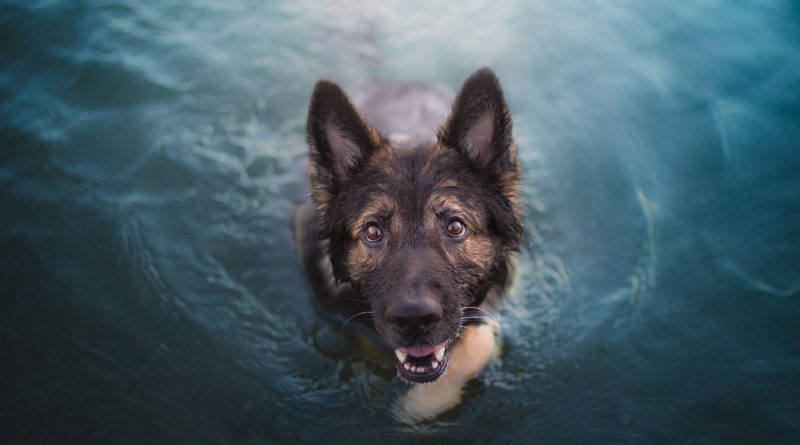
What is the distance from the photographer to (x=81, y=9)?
8023 millimetres

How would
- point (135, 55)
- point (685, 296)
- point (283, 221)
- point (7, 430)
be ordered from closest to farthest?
point (7, 430) → point (685, 296) → point (283, 221) → point (135, 55)

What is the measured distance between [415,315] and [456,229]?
31.4 inches

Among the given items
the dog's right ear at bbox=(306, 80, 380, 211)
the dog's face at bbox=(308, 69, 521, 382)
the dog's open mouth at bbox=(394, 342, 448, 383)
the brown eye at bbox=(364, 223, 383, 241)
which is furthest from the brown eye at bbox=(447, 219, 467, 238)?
the dog's right ear at bbox=(306, 80, 380, 211)

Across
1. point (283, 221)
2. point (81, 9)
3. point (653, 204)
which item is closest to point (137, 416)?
point (283, 221)

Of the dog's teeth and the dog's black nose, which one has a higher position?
the dog's black nose

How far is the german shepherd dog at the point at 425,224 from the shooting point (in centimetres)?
387

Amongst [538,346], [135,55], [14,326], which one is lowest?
[538,346]

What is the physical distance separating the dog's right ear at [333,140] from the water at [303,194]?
137 cm

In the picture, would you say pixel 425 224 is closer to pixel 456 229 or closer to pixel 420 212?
pixel 420 212

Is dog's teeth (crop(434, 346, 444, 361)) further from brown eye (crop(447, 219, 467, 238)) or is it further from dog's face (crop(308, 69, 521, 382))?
brown eye (crop(447, 219, 467, 238))

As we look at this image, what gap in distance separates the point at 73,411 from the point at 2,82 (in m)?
4.52

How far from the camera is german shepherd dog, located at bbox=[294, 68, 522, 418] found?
152 inches

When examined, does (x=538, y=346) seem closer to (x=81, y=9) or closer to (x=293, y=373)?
(x=293, y=373)

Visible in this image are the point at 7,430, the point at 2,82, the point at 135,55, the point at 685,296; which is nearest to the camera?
the point at 7,430
